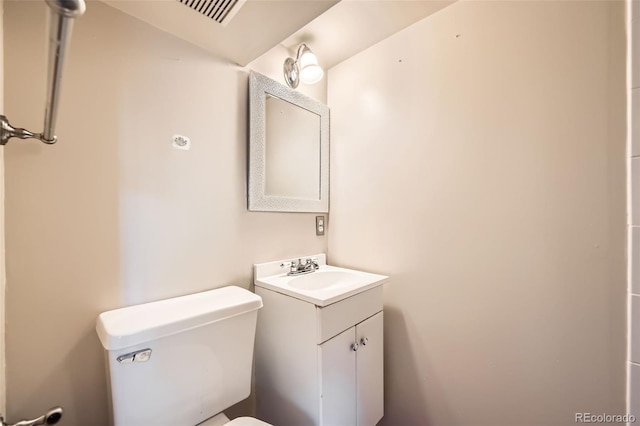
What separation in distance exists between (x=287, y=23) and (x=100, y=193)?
2.75ft

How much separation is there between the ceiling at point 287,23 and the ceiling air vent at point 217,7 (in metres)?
0.02

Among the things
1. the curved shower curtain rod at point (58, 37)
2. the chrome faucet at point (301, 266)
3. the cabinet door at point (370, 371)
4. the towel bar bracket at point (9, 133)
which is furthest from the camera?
the chrome faucet at point (301, 266)

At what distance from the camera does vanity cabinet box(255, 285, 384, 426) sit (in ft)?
3.04

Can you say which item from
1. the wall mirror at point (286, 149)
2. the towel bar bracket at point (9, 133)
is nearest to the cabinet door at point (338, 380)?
the wall mirror at point (286, 149)

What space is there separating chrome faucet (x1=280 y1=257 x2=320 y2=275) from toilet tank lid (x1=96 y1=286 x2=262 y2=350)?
324mm

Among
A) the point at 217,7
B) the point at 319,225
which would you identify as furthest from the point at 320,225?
the point at 217,7

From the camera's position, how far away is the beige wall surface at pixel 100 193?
0.70m

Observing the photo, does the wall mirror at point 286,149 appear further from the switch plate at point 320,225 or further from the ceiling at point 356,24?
the ceiling at point 356,24

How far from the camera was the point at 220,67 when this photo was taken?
43.0 inches

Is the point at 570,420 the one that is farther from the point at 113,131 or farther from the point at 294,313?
the point at 113,131

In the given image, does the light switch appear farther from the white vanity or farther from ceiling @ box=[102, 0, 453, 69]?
ceiling @ box=[102, 0, 453, 69]

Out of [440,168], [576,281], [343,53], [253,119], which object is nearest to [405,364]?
[576,281]

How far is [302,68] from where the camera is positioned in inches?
51.3

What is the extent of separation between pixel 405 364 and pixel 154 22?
179 centimetres
